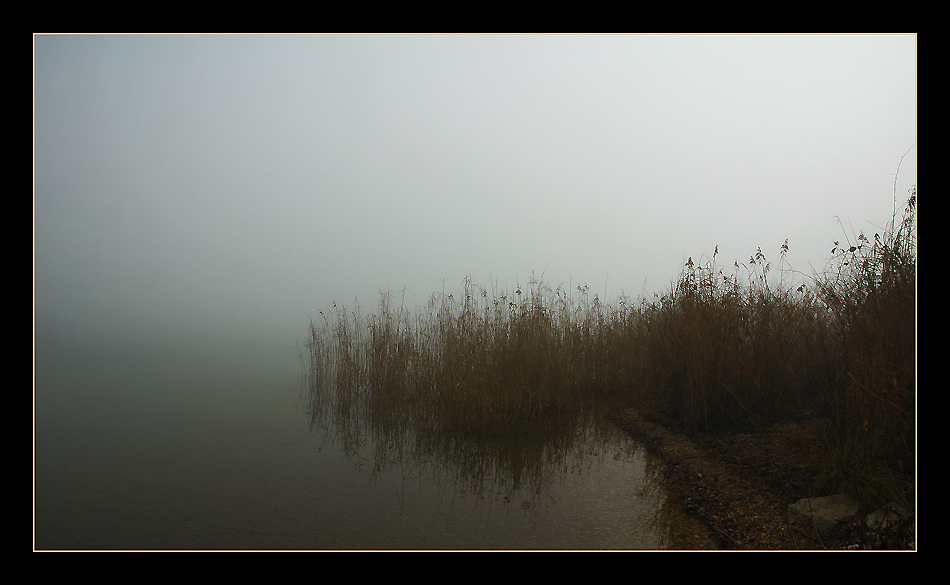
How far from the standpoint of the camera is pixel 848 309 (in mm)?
2494

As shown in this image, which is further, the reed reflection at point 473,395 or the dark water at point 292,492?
the reed reflection at point 473,395

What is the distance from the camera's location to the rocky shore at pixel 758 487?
1936 mm

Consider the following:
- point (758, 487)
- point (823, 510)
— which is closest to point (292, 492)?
point (758, 487)

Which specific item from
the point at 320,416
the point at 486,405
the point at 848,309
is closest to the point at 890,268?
the point at 848,309

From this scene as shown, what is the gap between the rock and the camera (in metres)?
2.02

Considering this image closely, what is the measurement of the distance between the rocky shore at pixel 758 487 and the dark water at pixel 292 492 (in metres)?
0.18

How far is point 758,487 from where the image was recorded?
248cm

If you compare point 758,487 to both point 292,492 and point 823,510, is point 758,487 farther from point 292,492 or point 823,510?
point 292,492

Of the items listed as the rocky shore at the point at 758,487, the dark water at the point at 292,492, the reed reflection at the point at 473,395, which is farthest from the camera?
the reed reflection at the point at 473,395

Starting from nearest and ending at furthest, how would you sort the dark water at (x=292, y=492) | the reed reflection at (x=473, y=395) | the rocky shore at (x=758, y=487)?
the rocky shore at (x=758, y=487) → the dark water at (x=292, y=492) → the reed reflection at (x=473, y=395)

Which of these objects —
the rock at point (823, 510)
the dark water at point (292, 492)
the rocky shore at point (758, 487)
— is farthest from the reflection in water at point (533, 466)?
the rock at point (823, 510)

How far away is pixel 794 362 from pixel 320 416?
4.29 metres

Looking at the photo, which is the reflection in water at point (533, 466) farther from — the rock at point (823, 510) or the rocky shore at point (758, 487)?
the rock at point (823, 510)
